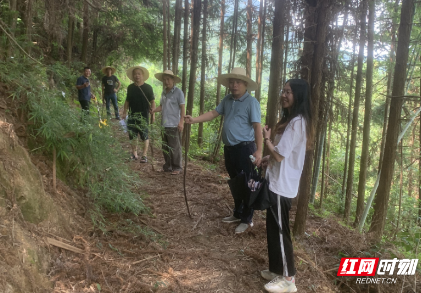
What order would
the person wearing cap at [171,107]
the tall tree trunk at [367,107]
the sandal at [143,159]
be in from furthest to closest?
the tall tree trunk at [367,107] → the sandal at [143,159] → the person wearing cap at [171,107]

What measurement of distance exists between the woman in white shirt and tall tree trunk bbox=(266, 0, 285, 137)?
8.26ft

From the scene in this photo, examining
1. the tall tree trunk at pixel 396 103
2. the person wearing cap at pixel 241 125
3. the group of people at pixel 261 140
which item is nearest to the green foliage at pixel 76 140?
the group of people at pixel 261 140

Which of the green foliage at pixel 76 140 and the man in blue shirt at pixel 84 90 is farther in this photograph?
the man in blue shirt at pixel 84 90

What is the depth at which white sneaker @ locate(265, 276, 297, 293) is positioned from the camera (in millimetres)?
2643

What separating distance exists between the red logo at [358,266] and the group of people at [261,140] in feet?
3.56

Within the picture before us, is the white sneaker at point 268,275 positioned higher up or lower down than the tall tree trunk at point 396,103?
lower down

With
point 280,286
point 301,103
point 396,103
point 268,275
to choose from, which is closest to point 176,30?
point 396,103

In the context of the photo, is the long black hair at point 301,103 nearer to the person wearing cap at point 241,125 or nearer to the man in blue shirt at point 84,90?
the person wearing cap at point 241,125

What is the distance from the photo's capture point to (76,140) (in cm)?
311

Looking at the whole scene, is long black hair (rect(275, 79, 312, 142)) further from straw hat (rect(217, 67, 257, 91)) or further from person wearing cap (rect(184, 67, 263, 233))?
straw hat (rect(217, 67, 257, 91))

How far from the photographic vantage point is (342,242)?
3.92 metres

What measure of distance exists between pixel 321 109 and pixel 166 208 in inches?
114

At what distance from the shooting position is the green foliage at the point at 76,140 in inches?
119

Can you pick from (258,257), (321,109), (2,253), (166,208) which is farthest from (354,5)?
(2,253)
